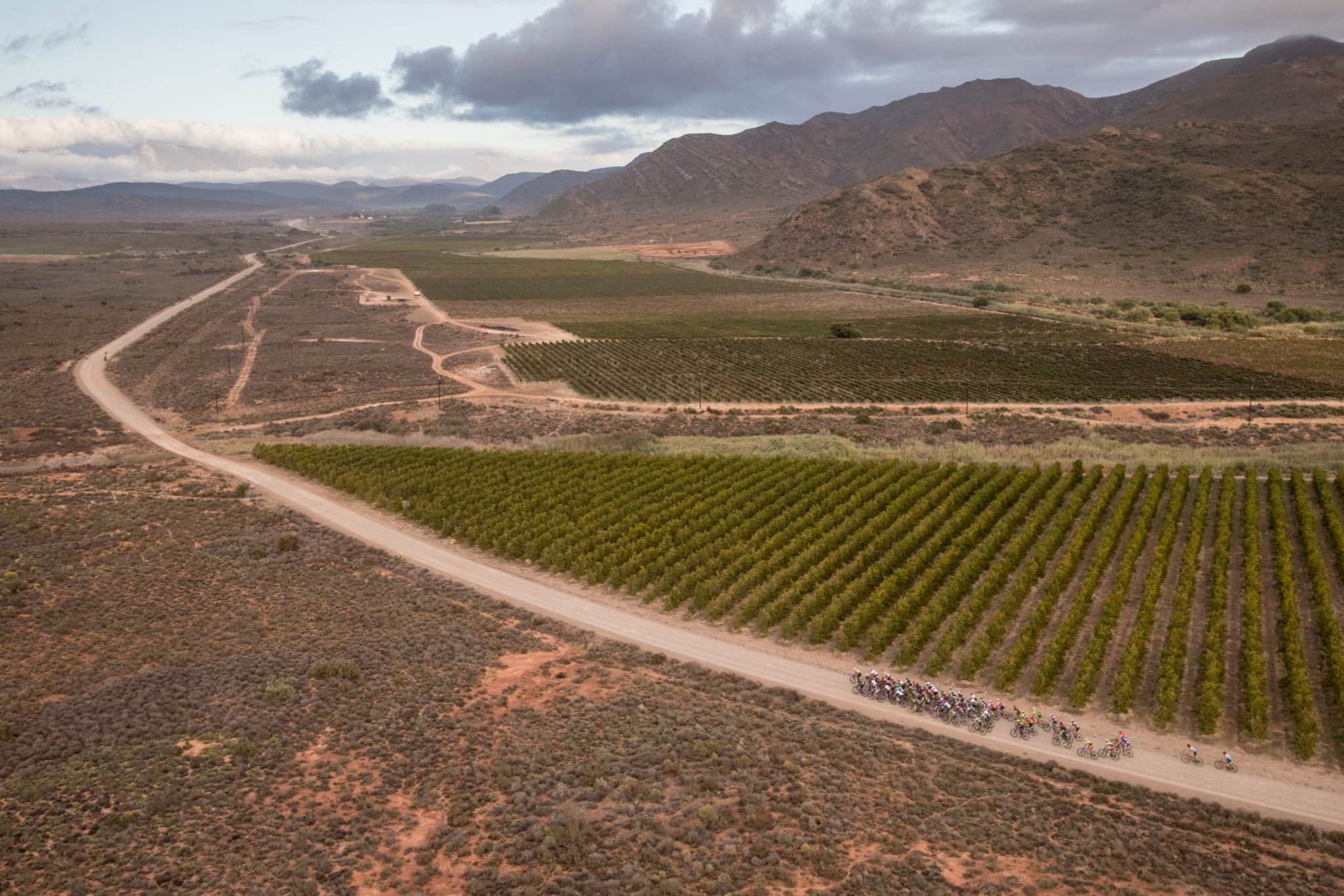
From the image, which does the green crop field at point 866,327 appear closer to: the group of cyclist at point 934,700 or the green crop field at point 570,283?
the green crop field at point 570,283

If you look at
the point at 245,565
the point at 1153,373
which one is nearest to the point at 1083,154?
the point at 1153,373

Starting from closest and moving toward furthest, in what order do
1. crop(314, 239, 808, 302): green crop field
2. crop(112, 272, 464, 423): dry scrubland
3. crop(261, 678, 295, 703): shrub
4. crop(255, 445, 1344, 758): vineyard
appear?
crop(261, 678, 295, 703): shrub < crop(255, 445, 1344, 758): vineyard < crop(112, 272, 464, 423): dry scrubland < crop(314, 239, 808, 302): green crop field

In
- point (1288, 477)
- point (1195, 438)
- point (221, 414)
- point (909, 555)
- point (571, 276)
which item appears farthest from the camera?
point (571, 276)

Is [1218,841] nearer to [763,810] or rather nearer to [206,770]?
[763,810]

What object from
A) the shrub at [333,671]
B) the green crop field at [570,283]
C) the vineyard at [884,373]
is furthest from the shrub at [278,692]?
the green crop field at [570,283]

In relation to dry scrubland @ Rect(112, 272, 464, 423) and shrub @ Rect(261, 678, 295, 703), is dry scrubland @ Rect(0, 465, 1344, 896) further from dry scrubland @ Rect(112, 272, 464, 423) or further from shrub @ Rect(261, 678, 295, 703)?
dry scrubland @ Rect(112, 272, 464, 423)

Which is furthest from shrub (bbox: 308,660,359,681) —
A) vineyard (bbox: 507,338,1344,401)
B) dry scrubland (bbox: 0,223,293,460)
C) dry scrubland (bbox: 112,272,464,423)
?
dry scrubland (bbox: 112,272,464,423)

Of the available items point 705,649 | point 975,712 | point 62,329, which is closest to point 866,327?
point 705,649
